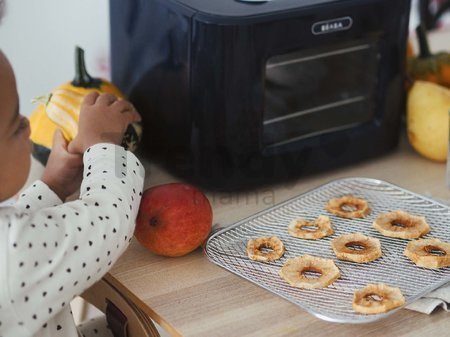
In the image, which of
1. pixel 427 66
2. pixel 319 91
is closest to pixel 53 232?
pixel 319 91

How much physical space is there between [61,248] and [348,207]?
40 centimetres

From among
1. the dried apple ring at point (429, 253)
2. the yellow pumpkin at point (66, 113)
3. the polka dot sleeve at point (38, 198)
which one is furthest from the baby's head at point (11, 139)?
the dried apple ring at point (429, 253)

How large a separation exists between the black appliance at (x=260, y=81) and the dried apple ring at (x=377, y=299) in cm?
29

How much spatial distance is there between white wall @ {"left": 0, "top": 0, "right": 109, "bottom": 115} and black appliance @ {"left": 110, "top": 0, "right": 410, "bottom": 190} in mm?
455

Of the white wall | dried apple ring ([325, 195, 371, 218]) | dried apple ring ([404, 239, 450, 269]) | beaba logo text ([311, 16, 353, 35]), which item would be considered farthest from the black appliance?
the white wall

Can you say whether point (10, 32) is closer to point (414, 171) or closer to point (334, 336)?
point (414, 171)

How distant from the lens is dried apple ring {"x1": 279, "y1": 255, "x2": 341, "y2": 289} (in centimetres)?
85

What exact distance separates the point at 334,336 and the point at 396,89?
0.48m

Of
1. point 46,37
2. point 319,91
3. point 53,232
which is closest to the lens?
point 53,232

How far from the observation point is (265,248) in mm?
932

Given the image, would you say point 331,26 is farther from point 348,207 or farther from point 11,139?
point 11,139

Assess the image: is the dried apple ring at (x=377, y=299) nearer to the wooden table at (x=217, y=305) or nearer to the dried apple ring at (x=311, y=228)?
the wooden table at (x=217, y=305)

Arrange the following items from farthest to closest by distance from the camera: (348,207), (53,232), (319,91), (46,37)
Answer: (46,37)
(319,91)
(348,207)
(53,232)

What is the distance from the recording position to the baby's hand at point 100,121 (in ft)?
3.15
